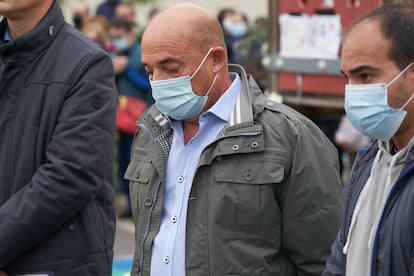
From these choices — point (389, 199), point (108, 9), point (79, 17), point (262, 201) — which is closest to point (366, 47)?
point (389, 199)

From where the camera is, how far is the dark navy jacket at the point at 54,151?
375 cm

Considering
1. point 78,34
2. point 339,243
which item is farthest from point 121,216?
point 339,243

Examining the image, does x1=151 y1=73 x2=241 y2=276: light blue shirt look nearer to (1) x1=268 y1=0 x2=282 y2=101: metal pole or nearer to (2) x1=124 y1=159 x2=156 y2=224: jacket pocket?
(2) x1=124 y1=159 x2=156 y2=224: jacket pocket

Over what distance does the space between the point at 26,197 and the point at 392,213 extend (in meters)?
1.54

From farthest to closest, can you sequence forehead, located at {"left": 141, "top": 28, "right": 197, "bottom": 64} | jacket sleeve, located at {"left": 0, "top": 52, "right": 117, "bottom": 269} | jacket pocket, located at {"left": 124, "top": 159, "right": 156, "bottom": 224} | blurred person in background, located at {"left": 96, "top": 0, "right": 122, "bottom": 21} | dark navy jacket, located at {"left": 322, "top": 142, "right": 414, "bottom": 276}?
blurred person in background, located at {"left": 96, "top": 0, "right": 122, "bottom": 21}, jacket sleeve, located at {"left": 0, "top": 52, "right": 117, "bottom": 269}, jacket pocket, located at {"left": 124, "top": 159, "right": 156, "bottom": 224}, forehead, located at {"left": 141, "top": 28, "right": 197, "bottom": 64}, dark navy jacket, located at {"left": 322, "top": 142, "right": 414, "bottom": 276}

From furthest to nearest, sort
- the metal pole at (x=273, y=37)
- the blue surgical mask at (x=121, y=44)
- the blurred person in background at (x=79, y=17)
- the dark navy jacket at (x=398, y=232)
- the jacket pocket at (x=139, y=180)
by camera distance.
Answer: the blurred person in background at (x=79, y=17) < the blue surgical mask at (x=121, y=44) < the metal pole at (x=273, y=37) < the jacket pocket at (x=139, y=180) < the dark navy jacket at (x=398, y=232)

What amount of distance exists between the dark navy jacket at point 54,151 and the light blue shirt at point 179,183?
41cm

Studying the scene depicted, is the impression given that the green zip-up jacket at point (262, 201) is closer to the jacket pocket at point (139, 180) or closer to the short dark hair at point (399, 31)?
the jacket pocket at point (139, 180)

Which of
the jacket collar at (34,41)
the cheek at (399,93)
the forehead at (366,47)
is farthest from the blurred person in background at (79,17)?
the cheek at (399,93)

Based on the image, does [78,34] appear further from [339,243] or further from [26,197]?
[339,243]

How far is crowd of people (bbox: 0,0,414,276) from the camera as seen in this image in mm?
2969

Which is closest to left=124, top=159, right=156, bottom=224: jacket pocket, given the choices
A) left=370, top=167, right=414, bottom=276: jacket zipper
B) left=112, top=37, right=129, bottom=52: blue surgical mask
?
left=370, top=167, right=414, bottom=276: jacket zipper

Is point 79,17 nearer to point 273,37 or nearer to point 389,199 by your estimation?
point 273,37

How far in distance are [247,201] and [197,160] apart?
26cm
